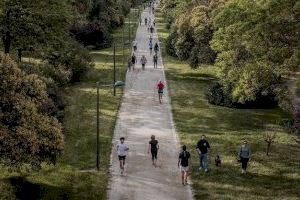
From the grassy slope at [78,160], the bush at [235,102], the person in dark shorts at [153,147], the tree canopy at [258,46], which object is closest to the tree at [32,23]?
the grassy slope at [78,160]

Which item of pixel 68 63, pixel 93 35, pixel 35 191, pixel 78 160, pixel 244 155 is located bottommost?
pixel 35 191

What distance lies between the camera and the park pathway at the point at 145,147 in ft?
70.6

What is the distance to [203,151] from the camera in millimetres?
23359

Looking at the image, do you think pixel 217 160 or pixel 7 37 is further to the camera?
pixel 7 37

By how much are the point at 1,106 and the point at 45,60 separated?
73.1ft

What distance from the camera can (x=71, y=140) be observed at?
28.3 metres

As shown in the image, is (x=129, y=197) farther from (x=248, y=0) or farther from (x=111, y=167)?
(x=248, y=0)

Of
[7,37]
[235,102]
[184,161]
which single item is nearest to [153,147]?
[184,161]

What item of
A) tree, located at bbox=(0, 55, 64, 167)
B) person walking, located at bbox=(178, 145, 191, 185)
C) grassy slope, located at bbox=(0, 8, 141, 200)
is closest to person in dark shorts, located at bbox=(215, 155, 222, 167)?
person walking, located at bbox=(178, 145, 191, 185)

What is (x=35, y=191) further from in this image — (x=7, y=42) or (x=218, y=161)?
(x=7, y=42)

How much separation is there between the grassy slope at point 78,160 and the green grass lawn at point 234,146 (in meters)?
4.14

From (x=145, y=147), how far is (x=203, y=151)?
15.9 feet

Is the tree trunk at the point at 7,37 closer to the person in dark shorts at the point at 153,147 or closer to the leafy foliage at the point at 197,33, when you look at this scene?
the leafy foliage at the point at 197,33

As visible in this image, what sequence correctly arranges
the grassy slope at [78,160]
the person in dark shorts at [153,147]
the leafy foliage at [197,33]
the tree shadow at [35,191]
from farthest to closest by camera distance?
1. the leafy foliage at [197,33]
2. the person in dark shorts at [153,147]
3. the grassy slope at [78,160]
4. the tree shadow at [35,191]
